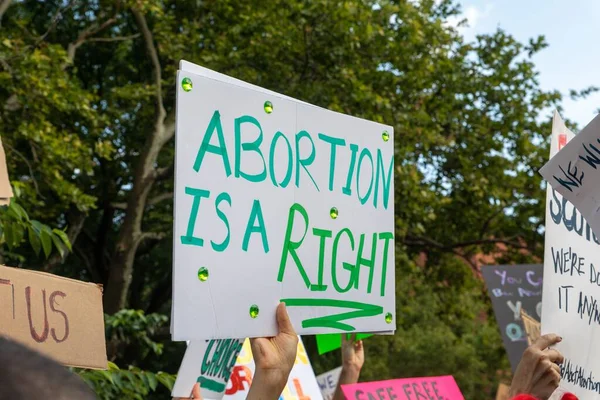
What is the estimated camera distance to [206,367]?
3352mm

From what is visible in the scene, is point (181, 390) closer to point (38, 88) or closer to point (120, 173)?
point (38, 88)

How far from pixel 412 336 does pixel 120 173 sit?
7.78 m

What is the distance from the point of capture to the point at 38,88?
910 cm

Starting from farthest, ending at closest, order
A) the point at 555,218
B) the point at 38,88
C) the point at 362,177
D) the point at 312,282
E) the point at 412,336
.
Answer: the point at 412,336 < the point at 38,88 < the point at 555,218 < the point at 362,177 < the point at 312,282

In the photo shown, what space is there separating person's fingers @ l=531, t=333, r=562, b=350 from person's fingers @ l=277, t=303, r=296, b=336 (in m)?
0.93

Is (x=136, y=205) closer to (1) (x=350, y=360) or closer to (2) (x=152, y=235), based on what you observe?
(2) (x=152, y=235)

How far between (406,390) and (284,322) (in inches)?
96.8

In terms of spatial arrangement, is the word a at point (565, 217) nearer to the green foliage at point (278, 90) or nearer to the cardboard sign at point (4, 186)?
the cardboard sign at point (4, 186)

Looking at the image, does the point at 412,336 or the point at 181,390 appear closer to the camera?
the point at 181,390

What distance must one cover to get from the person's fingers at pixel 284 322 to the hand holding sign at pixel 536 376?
800 mm

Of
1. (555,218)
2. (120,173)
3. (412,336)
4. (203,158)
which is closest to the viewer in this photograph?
(203,158)

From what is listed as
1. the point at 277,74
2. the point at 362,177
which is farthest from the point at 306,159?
the point at 277,74

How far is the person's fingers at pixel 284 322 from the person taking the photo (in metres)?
2.26

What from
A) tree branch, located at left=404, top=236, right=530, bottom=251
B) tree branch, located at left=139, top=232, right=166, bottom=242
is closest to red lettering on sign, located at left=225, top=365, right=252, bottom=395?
tree branch, located at left=139, top=232, right=166, bottom=242
